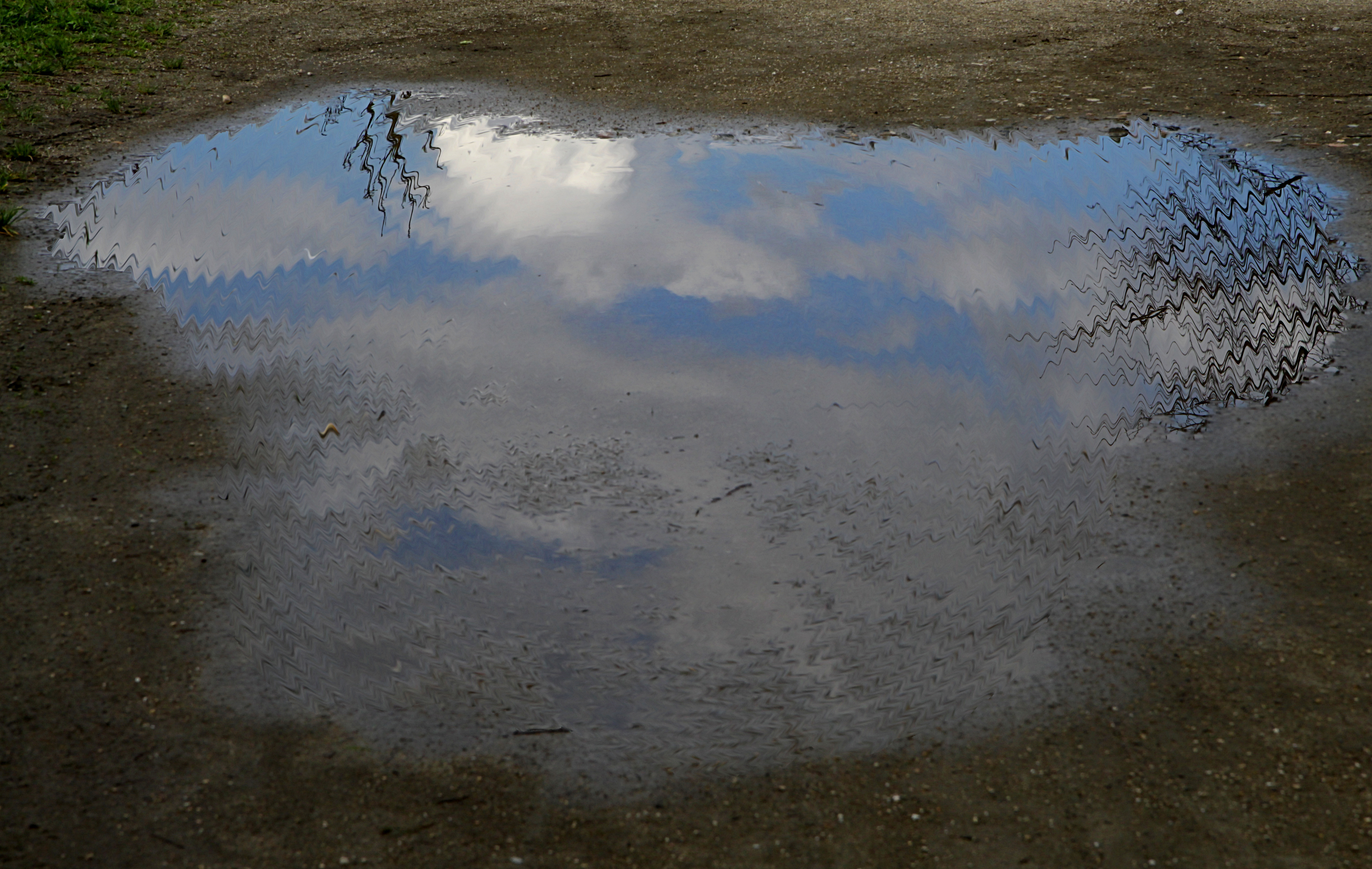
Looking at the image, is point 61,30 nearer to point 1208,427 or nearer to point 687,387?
Result: point 687,387

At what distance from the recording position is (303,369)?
14.9 feet

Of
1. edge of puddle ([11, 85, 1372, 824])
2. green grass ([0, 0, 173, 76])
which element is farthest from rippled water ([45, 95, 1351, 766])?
green grass ([0, 0, 173, 76])

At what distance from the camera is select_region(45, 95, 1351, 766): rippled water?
309 cm

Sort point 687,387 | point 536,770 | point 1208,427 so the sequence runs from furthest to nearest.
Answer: point 687,387 → point 1208,427 → point 536,770

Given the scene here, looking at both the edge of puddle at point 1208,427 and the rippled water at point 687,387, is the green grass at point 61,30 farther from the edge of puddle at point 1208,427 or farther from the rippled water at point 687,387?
the rippled water at point 687,387

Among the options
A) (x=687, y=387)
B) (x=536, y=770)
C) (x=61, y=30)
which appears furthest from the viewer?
(x=61, y=30)

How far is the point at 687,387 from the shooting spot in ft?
14.3

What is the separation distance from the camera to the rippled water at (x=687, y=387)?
122 inches

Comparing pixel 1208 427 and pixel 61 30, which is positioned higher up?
pixel 61 30

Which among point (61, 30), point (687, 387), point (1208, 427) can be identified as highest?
point (61, 30)

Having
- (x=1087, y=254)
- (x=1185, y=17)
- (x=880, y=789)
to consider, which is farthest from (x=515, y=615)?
(x=1185, y=17)

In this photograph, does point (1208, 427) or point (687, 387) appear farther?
point (687, 387)

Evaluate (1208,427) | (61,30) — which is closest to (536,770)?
(1208,427)

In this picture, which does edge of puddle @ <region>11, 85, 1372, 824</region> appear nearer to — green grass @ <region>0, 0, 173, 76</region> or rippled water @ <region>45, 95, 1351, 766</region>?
rippled water @ <region>45, 95, 1351, 766</region>
